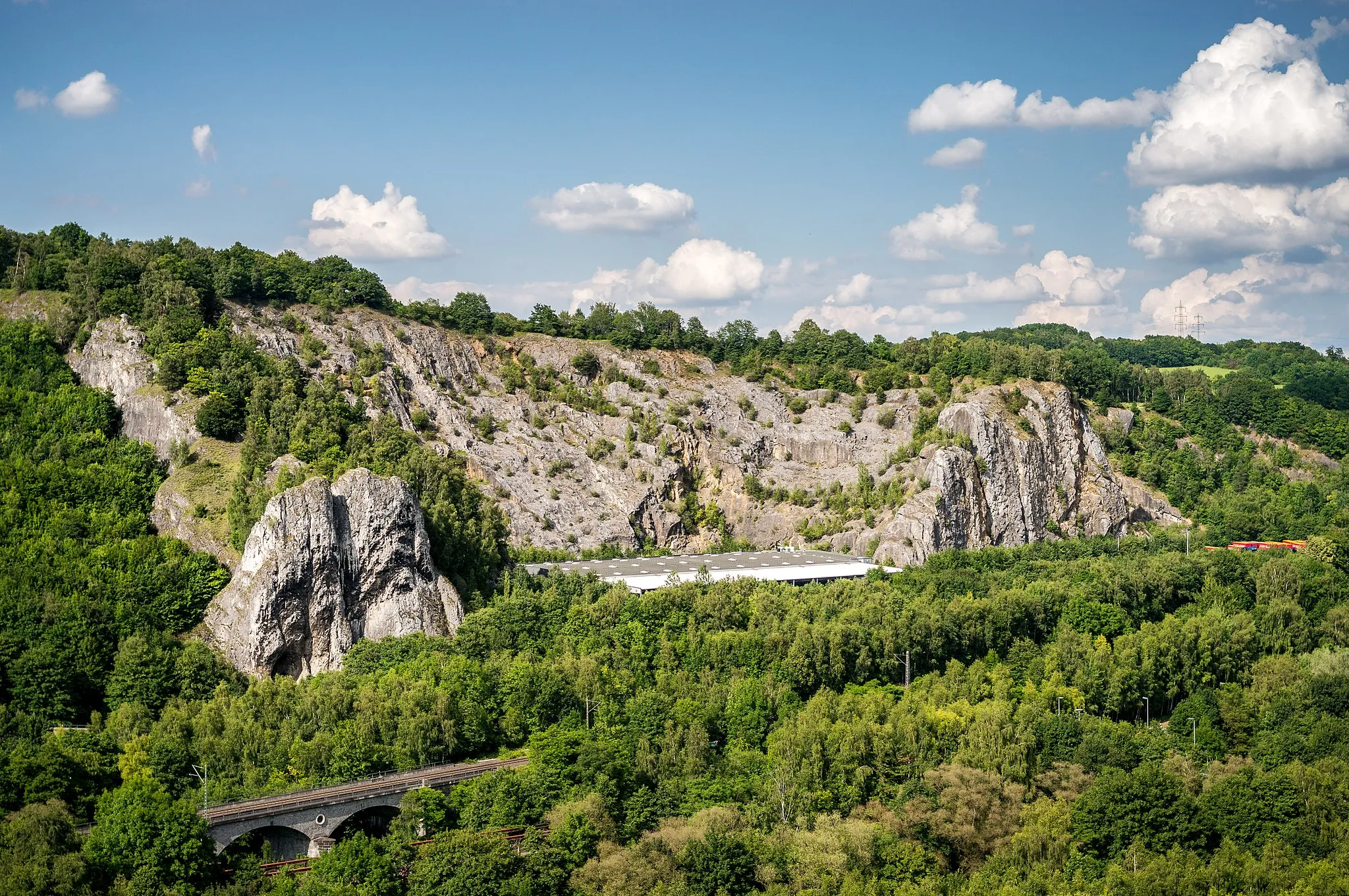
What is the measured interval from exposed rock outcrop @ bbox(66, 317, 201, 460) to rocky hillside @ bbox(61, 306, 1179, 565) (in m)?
10.2

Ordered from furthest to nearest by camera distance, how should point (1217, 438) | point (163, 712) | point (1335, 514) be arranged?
point (1217, 438) < point (1335, 514) < point (163, 712)

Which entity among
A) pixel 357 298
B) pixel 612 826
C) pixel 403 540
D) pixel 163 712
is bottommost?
pixel 612 826

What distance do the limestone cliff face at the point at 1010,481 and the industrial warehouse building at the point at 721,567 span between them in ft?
15.7

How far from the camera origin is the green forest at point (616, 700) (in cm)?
5072

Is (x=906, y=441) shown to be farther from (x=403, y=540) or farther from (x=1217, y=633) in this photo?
(x=403, y=540)

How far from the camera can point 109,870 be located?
48.7 m

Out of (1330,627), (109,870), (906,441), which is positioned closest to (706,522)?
(906,441)

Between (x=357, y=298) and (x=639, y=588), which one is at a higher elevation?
(x=357, y=298)

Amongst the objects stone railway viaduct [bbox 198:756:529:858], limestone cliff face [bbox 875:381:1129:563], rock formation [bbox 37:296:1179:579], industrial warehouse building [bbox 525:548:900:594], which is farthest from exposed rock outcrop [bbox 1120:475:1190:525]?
stone railway viaduct [bbox 198:756:529:858]

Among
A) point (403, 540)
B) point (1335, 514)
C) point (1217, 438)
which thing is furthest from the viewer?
point (1217, 438)

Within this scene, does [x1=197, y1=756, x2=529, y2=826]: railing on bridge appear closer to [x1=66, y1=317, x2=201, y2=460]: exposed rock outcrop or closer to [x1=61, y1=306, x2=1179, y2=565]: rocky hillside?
[x1=66, y1=317, x2=201, y2=460]: exposed rock outcrop

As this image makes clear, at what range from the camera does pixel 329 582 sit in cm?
6950

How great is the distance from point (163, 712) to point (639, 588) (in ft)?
104

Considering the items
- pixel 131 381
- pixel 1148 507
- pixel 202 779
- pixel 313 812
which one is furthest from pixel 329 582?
pixel 1148 507
